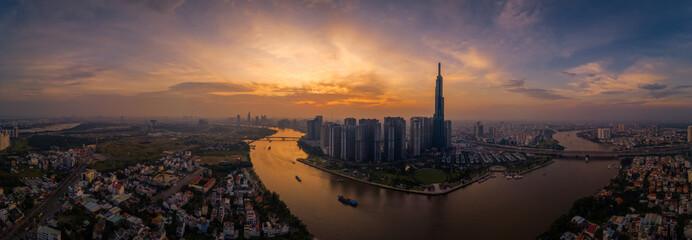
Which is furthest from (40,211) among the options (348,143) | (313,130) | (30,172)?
(313,130)

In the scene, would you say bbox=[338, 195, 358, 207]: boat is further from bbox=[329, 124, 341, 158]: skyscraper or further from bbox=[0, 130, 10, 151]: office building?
bbox=[0, 130, 10, 151]: office building

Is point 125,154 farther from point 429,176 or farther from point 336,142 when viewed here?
point 429,176

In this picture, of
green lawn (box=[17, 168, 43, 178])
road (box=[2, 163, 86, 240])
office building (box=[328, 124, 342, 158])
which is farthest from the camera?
office building (box=[328, 124, 342, 158])

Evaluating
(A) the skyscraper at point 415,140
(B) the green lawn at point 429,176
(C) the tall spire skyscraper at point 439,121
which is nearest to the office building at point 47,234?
(B) the green lawn at point 429,176

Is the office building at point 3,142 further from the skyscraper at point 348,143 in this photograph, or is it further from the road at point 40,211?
the skyscraper at point 348,143

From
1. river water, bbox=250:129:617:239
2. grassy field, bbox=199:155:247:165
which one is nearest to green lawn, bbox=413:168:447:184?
river water, bbox=250:129:617:239
